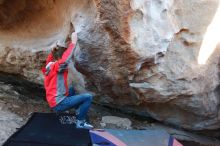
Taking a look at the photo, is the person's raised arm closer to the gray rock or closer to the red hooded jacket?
the red hooded jacket

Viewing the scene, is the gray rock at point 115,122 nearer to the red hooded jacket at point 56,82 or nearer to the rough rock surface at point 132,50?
the rough rock surface at point 132,50

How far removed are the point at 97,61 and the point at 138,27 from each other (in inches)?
19.5

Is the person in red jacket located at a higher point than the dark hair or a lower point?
lower

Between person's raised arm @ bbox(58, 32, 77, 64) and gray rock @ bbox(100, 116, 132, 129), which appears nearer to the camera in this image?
person's raised arm @ bbox(58, 32, 77, 64)

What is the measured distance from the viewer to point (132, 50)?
3436 mm

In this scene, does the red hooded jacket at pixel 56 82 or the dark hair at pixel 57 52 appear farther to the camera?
the dark hair at pixel 57 52

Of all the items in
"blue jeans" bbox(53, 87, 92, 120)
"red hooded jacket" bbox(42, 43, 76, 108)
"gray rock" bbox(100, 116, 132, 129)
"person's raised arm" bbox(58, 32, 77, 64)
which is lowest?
"gray rock" bbox(100, 116, 132, 129)

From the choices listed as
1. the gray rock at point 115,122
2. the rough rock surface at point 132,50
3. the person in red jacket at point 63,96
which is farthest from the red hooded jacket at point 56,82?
the gray rock at point 115,122

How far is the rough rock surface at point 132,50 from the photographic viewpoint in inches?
135

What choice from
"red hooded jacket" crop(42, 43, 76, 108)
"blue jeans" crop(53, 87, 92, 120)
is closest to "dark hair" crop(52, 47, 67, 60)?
"red hooded jacket" crop(42, 43, 76, 108)

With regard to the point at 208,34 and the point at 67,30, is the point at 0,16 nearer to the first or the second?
the point at 67,30

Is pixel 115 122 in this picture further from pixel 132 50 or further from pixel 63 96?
pixel 132 50

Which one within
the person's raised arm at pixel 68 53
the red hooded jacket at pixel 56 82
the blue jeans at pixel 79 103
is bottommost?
the blue jeans at pixel 79 103

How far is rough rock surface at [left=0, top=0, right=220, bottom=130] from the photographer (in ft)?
Answer: 11.3
